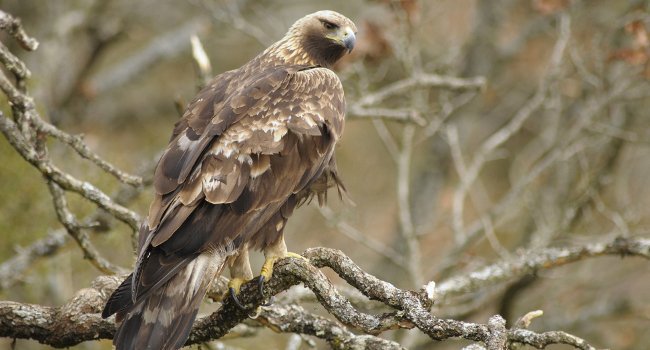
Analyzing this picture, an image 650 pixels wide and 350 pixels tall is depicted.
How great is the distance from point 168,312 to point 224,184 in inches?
28.2

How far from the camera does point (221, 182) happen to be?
4609 mm

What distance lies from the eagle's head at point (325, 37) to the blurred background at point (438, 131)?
1.60ft

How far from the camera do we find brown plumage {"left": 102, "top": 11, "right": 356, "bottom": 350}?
4.20m

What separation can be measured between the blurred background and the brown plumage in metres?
0.97

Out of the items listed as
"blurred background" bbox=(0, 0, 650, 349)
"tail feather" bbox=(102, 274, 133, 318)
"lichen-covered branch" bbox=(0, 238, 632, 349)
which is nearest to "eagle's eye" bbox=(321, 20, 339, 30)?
"blurred background" bbox=(0, 0, 650, 349)

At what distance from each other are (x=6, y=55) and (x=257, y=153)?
1.35m

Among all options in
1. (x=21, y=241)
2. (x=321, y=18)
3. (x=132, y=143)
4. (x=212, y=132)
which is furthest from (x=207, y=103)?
(x=132, y=143)

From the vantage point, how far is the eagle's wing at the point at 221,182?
4203 millimetres

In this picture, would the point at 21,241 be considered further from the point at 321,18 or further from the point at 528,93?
the point at 528,93

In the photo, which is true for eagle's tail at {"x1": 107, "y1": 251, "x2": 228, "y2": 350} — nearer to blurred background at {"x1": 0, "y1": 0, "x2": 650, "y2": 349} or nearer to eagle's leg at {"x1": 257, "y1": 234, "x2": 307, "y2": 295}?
eagle's leg at {"x1": 257, "y1": 234, "x2": 307, "y2": 295}

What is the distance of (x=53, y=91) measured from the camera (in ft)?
31.4

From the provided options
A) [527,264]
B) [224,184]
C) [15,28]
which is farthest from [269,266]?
[527,264]

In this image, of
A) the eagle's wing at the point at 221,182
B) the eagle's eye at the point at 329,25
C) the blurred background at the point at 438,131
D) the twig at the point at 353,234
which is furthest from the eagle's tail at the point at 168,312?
the twig at the point at 353,234

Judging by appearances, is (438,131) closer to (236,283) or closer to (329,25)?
(329,25)
